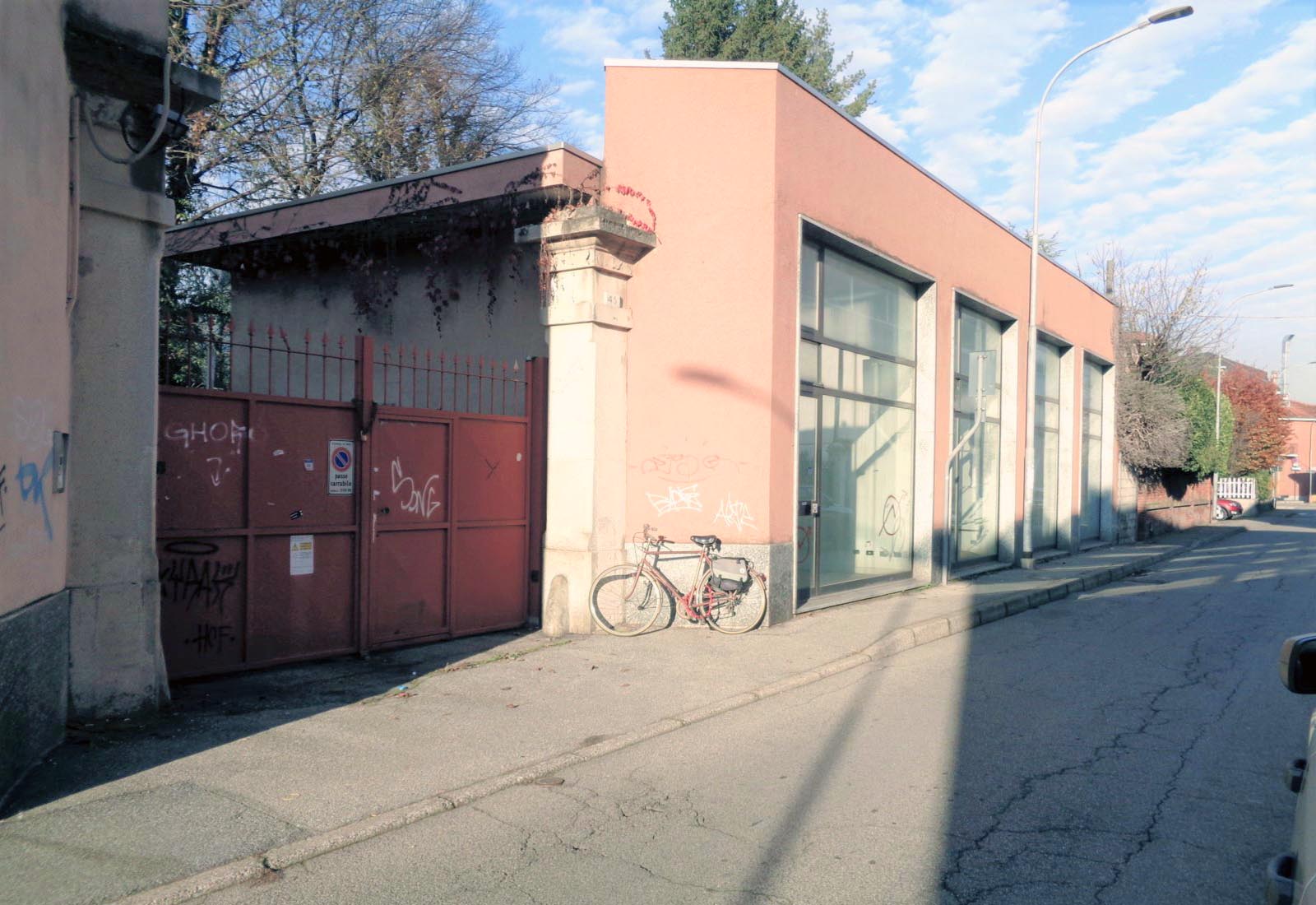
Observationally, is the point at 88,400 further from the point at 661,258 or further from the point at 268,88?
the point at 268,88

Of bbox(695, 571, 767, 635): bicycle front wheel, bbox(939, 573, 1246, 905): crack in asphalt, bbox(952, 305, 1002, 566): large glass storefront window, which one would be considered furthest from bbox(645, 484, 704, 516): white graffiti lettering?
bbox(952, 305, 1002, 566): large glass storefront window

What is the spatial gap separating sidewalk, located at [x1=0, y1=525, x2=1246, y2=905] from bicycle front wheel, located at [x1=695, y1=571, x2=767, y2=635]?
201 millimetres

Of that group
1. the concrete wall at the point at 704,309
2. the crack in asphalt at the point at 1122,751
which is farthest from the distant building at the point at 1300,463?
the concrete wall at the point at 704,309

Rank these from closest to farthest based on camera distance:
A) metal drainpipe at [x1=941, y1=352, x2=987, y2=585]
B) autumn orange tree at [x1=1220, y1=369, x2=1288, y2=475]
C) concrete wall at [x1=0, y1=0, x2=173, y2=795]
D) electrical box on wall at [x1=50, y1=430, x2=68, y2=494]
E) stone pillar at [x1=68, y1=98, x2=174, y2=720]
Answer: concrete wall at [x1=0, y1=0, x2=173, y2=795] → electrical box on wall at [x1=50, y1=430, x2=68, y2=494] → stone pillar at [x1=68, y1=98, x2=174, y2=720] → metal drainpipe at [x1=941, y1=352, x2=987, y2=585] → autumn orange tree at [x1=1220, y1=369, x2=1288, y2=475]

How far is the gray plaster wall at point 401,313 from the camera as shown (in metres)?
11.0

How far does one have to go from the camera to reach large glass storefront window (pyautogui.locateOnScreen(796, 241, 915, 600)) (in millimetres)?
11242

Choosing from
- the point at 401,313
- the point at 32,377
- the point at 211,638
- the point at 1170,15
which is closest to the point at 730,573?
the point at 211,638

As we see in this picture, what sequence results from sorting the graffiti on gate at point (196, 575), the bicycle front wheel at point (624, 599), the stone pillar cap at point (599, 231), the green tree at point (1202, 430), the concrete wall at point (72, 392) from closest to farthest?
the concrete wall at point (72, 392), the graffiti on gate at point (196, 575), the stone pillar cap at point (599, 231), the bicycle front wheel at point (624, 599), the green tree at point (1202, 430)

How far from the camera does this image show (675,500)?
9914 millimetres

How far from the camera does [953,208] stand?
14578 millimetres

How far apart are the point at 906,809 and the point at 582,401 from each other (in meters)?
5.70

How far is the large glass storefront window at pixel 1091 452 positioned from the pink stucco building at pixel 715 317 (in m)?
9.78

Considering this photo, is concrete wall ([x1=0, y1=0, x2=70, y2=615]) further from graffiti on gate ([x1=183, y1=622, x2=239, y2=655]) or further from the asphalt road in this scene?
the asphalt road

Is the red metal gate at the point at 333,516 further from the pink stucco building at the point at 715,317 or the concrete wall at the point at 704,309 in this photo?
the concrete wall at the point at 704,309
